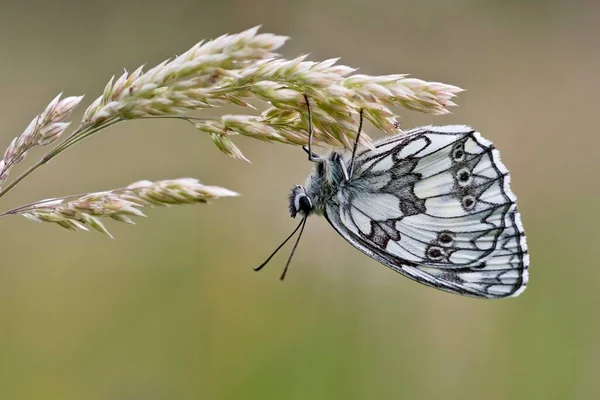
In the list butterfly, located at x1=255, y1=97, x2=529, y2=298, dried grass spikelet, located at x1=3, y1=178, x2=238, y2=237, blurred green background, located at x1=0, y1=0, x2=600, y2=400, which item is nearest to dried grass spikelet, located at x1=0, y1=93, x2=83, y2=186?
dried grass spikelet, located at x1=3, y1=178, x2=238, y2=237

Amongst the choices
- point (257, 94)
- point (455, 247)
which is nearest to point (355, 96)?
point (257, 94)

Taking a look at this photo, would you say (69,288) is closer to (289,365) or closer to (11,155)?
(289,365)

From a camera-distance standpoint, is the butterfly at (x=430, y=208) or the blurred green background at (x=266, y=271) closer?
the butterfly at (x=430, y=208)

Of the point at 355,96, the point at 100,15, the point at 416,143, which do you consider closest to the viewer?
the point at 355,96

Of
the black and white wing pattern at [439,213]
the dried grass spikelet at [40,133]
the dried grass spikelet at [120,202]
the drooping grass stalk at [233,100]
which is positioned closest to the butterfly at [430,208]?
the black and white wing pattern at [439,213]

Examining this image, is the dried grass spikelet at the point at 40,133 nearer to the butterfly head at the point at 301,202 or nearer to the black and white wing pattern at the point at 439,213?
the butterfly head at the point at 301,202

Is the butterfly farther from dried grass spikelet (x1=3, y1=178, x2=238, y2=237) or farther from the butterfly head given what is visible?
dried grass spikelet (x1=3, y1=178, x2=238, y2=237)

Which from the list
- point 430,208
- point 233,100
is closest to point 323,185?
point 430,208
